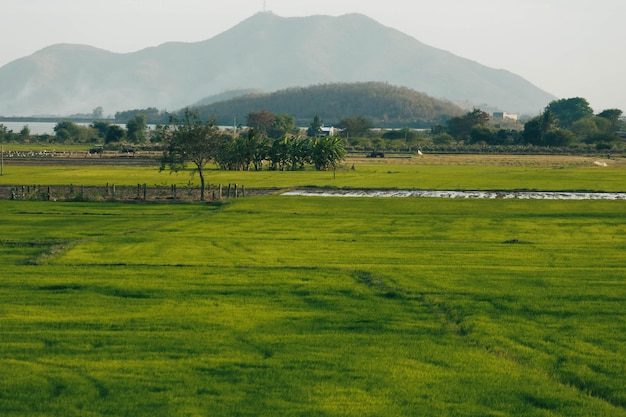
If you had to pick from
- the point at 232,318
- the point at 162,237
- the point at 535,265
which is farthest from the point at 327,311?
the point at 162,237

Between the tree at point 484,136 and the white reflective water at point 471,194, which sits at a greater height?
the tree at point 484,136

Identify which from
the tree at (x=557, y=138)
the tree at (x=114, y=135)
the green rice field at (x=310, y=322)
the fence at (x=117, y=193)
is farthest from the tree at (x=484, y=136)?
the green rice field at (x=310, y=322)

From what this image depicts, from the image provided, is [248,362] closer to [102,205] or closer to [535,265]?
[535,265]

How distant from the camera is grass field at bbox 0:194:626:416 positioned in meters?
15.5

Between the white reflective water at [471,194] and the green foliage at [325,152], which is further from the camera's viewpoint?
the green foliage at [325,152]

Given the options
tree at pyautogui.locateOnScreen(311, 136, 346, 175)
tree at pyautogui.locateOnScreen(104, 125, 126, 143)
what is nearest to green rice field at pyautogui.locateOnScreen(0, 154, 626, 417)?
tree at pyautogui.locateOnScreen(311, 136, 346, 175)

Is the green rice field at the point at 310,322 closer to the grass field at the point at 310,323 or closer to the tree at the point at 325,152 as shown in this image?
the grass field at the point at 310,323

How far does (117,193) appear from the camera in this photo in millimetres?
63188

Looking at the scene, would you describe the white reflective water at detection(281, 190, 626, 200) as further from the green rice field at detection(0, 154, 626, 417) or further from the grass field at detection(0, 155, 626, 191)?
the green rice field at detection(0, 154, 626, 417)

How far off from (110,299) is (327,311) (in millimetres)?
6077

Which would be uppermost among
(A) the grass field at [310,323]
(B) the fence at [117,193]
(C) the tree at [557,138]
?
(C) the tree at [557,138]

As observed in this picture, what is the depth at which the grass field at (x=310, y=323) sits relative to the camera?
15.5 metres

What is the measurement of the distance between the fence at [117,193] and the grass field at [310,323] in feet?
62.2

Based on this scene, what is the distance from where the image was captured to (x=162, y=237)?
38312 millimetres
